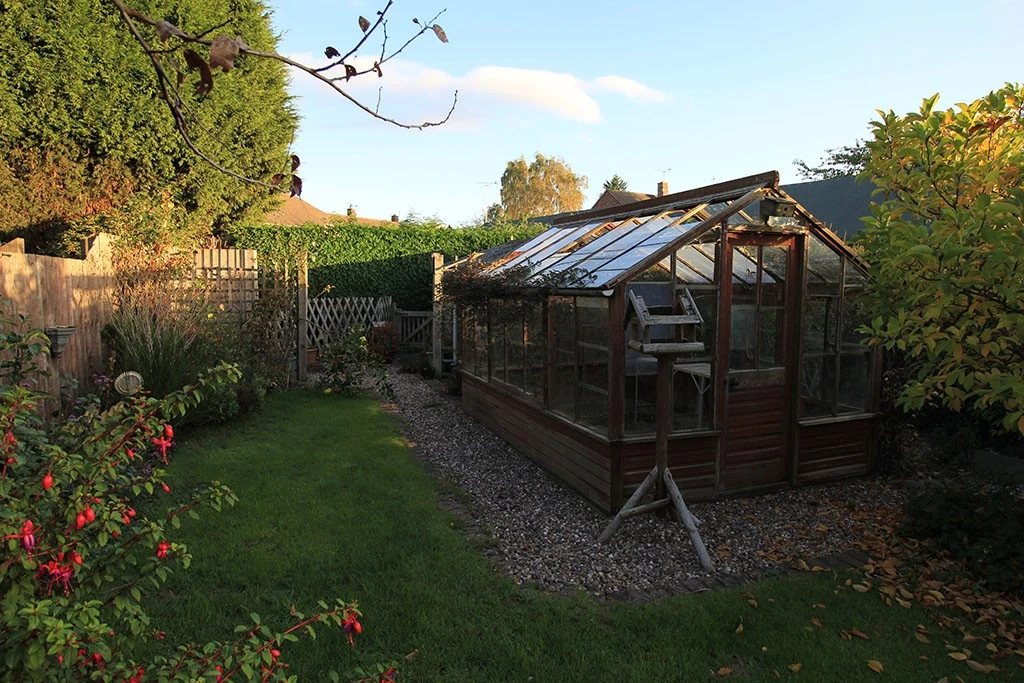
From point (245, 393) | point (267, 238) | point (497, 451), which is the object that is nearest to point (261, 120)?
point (267, 238)

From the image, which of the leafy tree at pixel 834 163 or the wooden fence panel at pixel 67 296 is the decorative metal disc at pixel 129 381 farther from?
the leafy tree at pixel 834 163

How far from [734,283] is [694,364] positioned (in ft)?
2.86

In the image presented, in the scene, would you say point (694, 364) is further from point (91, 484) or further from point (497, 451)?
point (91, 484)

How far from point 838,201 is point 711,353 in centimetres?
856

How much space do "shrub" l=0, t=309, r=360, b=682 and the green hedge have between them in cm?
1197

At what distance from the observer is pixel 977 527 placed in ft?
14.9

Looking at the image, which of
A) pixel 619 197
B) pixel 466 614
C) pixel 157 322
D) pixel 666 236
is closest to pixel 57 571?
pixel 466 614

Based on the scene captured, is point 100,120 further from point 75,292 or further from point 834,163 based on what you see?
point 834,163

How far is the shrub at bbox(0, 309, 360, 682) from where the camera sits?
140 centimetres

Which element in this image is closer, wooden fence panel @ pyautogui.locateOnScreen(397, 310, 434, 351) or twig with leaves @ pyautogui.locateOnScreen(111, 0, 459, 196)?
twig with leaves @ pyautogui.locateOnScreen(111, 0, 459, 196)

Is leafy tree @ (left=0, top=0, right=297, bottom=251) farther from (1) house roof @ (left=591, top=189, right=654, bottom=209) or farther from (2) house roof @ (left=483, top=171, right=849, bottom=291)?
(1) house roof @ (left=591, top=189, right=654, bottom=209)

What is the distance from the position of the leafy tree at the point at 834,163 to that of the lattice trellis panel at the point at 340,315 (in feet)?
60.4

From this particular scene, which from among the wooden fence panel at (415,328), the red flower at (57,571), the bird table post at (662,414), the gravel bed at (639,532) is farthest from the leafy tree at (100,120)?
the red flower at (57,571)

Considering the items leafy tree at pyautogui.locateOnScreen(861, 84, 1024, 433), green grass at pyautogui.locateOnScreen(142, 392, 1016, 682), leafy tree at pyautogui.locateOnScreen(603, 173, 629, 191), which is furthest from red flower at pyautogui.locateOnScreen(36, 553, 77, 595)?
leafy tree at pyautogui.locateOnScreen(603, 173, 629, 191)
